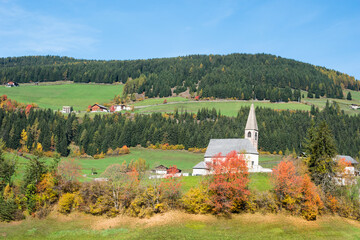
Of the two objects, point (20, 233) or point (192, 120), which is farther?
point (192, 120)

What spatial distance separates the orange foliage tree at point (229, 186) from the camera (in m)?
48.6

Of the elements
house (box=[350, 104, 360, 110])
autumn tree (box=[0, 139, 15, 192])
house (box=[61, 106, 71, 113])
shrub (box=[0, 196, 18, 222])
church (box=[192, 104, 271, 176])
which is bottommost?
shrub (box=[0, 196, 18, 222])

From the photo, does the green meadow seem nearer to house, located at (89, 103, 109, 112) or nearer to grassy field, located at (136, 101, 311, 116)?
grassy field, located at (136, 101, 311, 116)

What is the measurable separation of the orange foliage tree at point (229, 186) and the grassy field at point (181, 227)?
1.84 metres

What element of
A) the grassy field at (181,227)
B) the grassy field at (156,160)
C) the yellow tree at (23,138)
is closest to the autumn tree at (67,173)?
the grassy field at (181,227)

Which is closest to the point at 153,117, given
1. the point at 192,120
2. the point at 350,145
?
the point at 192,120

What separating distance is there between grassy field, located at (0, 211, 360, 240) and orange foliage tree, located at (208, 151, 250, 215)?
6.03ft

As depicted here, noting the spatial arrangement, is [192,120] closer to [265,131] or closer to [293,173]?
[265,131]

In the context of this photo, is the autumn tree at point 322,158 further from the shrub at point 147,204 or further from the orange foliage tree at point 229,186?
the shrub at point 147,204

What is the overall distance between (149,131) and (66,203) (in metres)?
71.1

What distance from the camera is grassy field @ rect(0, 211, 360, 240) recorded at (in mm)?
42344

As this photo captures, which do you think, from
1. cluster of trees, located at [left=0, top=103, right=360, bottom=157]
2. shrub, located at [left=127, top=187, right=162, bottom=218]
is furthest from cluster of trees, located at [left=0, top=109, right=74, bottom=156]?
shrub, located at [left=127, top=187, right=162, bottom=218]

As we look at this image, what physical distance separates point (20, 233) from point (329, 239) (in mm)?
40230

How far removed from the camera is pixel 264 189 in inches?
2201
